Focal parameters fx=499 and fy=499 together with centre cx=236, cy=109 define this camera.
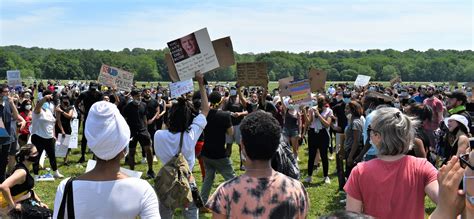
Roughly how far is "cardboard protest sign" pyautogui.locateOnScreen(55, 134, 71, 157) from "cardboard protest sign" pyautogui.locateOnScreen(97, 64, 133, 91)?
5.18ft

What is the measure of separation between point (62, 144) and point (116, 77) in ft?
6.71

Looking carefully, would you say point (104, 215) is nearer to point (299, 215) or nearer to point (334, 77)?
point (299, 215)

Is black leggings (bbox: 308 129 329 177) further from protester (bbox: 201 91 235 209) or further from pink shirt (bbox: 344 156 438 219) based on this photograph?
pink shirt (bbox: 344 156 438 219)

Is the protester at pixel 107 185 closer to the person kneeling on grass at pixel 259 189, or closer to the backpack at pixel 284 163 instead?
the person kneeling on grass at pixel 259 189

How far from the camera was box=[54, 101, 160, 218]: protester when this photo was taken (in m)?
2.51

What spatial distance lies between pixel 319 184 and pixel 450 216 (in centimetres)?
847

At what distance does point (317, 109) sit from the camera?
10320mm

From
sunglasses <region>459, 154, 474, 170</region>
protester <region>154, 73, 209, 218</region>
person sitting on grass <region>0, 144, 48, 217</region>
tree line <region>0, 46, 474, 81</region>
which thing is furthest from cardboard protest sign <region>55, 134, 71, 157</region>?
tree line <region>0, 46, 474, 81</region>

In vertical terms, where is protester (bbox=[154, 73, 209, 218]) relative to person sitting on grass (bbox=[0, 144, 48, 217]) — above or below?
above

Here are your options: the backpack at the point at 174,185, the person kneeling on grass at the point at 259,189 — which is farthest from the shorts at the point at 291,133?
the person kneeling on grass at the point at 259,189

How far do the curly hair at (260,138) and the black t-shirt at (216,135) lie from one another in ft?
15.2

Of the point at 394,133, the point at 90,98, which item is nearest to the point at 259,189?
the point at 394,133

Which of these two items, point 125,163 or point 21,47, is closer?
point 125,163

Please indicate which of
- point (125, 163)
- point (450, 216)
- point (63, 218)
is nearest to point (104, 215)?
point (63, 218)
